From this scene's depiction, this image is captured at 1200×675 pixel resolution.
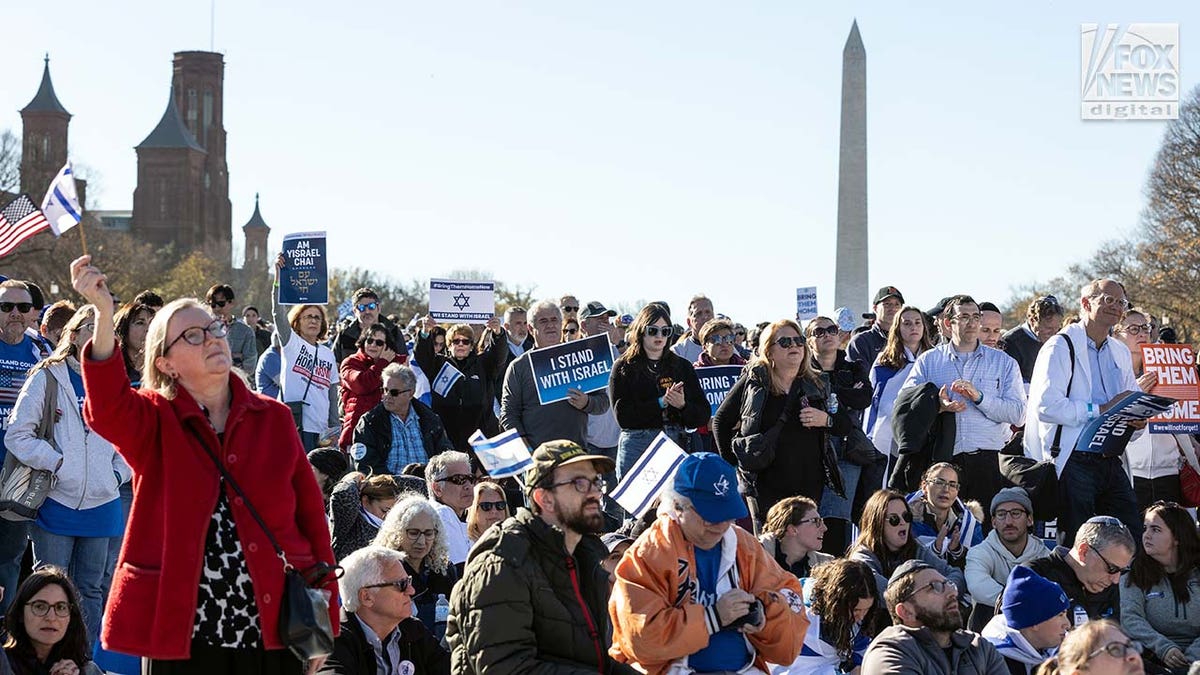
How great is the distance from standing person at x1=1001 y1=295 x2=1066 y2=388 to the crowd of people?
26mm

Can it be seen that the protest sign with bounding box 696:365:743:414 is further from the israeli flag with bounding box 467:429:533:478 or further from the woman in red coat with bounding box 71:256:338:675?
the woman in red coat with bounding box 71:256:338:675

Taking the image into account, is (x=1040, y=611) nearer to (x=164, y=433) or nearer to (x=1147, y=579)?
(x=1147, y=579)

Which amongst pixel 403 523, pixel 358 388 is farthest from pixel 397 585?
pixel 358 388

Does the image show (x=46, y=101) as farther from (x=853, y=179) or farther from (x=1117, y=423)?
(x=1117, y=423)

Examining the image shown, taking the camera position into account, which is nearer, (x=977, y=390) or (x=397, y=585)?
(x=397, y=585)

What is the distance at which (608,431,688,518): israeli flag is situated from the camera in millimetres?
8875

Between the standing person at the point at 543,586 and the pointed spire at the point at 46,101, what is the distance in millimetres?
109856

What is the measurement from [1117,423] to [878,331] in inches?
136

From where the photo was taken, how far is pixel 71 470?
853cm

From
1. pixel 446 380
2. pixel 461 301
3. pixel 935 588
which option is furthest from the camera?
pixel 461 301

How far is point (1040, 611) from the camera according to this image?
7965 millimetres

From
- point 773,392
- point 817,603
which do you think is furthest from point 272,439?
point 773,392

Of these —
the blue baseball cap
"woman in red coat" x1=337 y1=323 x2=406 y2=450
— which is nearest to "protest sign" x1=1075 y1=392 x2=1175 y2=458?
the blue baseball cap

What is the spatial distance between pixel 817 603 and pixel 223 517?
4.08 meters
